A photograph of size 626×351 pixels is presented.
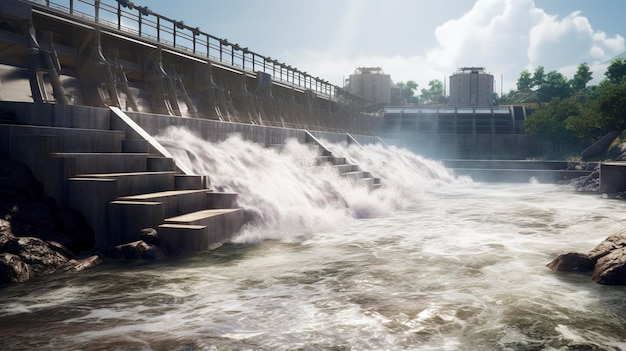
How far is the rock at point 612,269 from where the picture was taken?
8.24m

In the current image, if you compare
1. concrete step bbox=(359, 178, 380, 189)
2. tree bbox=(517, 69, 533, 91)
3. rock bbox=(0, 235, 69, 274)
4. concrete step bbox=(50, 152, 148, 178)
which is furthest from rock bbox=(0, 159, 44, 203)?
tree bbox=(517, 69, 533, 91)

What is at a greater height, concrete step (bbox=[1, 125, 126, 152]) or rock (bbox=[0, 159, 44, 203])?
concrete step (bbox=[1, 125, 126, 152])

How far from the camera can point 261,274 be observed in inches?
356

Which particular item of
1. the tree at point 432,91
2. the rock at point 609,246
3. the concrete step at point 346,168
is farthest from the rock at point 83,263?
the tree at point 432,91

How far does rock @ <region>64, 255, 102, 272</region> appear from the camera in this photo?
360 inches

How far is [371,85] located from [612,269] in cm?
12483

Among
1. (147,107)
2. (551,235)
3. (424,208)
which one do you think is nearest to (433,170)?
(424,208)

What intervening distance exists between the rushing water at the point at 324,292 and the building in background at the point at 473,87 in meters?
130

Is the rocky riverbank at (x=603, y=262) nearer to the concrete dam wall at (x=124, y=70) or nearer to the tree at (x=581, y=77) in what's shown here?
the concrete dam wall at (x=124, y=70)

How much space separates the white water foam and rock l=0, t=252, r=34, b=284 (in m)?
4.92

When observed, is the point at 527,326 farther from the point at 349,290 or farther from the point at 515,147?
the point at 515,147

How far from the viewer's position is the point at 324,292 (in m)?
7.88

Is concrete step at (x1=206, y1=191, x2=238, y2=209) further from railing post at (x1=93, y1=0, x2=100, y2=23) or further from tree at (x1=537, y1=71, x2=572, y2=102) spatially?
tree at (x1=537, y1=71, x2=572, y2=102)

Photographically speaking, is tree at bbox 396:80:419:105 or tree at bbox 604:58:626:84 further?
tree at bbox 396:80:419:105
